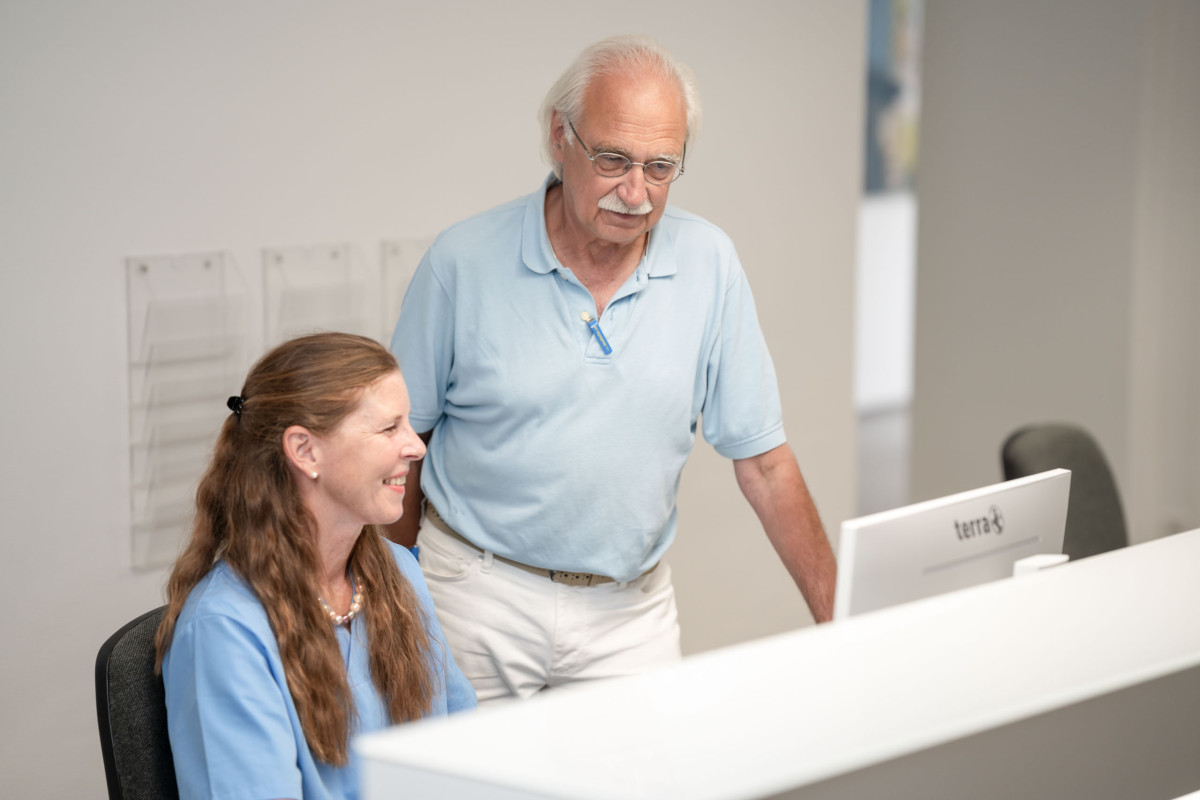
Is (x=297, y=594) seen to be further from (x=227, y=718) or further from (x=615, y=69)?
(x=615, y=69)

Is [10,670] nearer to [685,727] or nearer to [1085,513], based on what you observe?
[685,727]

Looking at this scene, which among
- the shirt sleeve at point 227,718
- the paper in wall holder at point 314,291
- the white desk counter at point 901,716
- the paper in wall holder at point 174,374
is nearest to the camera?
the white desk counter at point 901,716

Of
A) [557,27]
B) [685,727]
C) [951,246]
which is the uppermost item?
[557,27]

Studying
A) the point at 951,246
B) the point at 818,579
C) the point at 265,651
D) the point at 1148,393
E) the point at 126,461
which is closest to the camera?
the point at 265,651

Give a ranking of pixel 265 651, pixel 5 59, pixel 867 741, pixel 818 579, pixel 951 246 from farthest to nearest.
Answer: pixel 951 246 < pixel 5 59 < pixel 818 579 < pixel 265 651 < pixel 867 741

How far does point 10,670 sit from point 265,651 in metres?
1.09

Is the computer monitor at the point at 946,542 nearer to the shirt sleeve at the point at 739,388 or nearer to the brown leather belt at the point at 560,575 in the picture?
the shirt sleeve at the point at 739,388

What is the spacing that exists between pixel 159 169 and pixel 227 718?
1.31 m

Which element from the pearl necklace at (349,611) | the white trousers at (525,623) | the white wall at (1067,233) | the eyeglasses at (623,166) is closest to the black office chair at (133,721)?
the pearl necklace at (349,611)

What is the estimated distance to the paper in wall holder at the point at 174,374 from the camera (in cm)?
231

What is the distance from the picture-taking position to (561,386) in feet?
6.04

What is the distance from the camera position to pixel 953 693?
918 mm

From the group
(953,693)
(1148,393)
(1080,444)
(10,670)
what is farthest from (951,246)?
(953,693)

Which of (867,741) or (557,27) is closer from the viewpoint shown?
(867,741)
